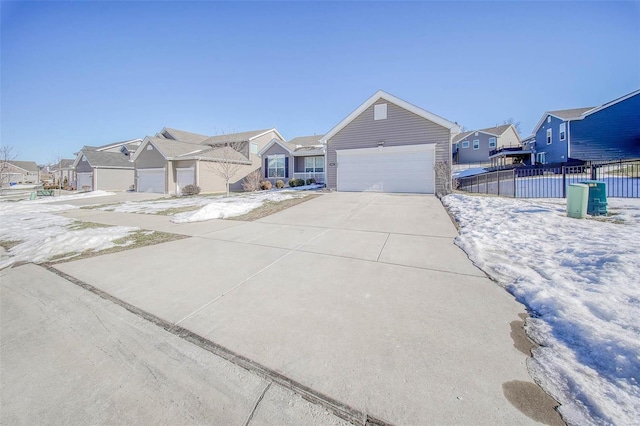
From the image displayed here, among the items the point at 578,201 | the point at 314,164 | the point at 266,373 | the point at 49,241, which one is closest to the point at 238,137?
the point at 314,164

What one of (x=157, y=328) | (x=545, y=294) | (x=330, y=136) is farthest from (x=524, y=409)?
(x=330, y=136)

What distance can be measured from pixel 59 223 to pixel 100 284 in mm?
8381

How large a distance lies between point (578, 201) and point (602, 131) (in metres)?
25.5

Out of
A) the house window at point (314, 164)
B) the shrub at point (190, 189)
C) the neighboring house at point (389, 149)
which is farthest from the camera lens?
the house window at point (314, 164)

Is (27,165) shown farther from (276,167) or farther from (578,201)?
(578,201)

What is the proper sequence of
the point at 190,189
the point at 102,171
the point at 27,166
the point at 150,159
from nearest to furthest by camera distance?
the point at 190,189 → the point at 150,159 → the point at 102,171 → the point at 27,166

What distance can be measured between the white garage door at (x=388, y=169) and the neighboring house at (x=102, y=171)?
84.8 ft

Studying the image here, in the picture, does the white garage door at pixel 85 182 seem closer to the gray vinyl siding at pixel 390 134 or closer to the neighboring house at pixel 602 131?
the gray vinyl siding at pixel 390 134

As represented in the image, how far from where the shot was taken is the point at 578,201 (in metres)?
6.68

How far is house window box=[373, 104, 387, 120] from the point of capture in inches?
583

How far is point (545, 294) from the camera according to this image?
314 cm

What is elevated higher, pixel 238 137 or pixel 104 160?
pixel 238 137

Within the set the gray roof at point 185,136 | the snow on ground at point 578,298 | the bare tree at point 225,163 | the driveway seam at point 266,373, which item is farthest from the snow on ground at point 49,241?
the gray roof at point 185,136

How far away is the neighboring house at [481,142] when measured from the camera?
37844 mm
